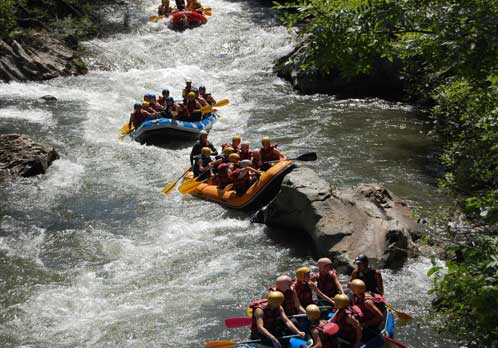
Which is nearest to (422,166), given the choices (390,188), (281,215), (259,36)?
(390,188)

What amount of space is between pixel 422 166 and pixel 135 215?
588cm

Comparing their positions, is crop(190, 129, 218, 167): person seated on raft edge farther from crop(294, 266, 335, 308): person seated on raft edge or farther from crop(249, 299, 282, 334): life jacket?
crop(249, 299, 282, 334): life jacket

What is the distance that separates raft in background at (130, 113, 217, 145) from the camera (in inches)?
587

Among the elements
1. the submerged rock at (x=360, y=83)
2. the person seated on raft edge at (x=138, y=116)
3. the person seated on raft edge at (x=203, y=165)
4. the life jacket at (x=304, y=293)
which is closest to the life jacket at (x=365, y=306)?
the life jacket at (x=304, y=293)

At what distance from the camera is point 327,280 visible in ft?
26.3

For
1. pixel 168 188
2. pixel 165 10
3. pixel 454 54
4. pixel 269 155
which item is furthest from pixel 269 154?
pixel 165 10

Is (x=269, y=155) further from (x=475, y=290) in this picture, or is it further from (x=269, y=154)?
(x=475, y=290)

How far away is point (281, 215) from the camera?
10805mm

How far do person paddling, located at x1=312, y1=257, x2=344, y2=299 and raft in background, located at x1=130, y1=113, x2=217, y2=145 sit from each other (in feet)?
25.4

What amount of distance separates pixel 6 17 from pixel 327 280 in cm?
1441

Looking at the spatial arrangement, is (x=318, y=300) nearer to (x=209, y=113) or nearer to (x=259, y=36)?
(x=209, y=113)

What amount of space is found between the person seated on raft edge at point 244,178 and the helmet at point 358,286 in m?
4.49

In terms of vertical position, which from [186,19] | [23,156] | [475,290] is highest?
[475,290]

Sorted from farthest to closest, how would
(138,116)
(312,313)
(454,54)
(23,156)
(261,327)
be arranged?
1. (138,116)
2. (23,156)
3. (261,327)
4. (312,313)
5. (454,54)
